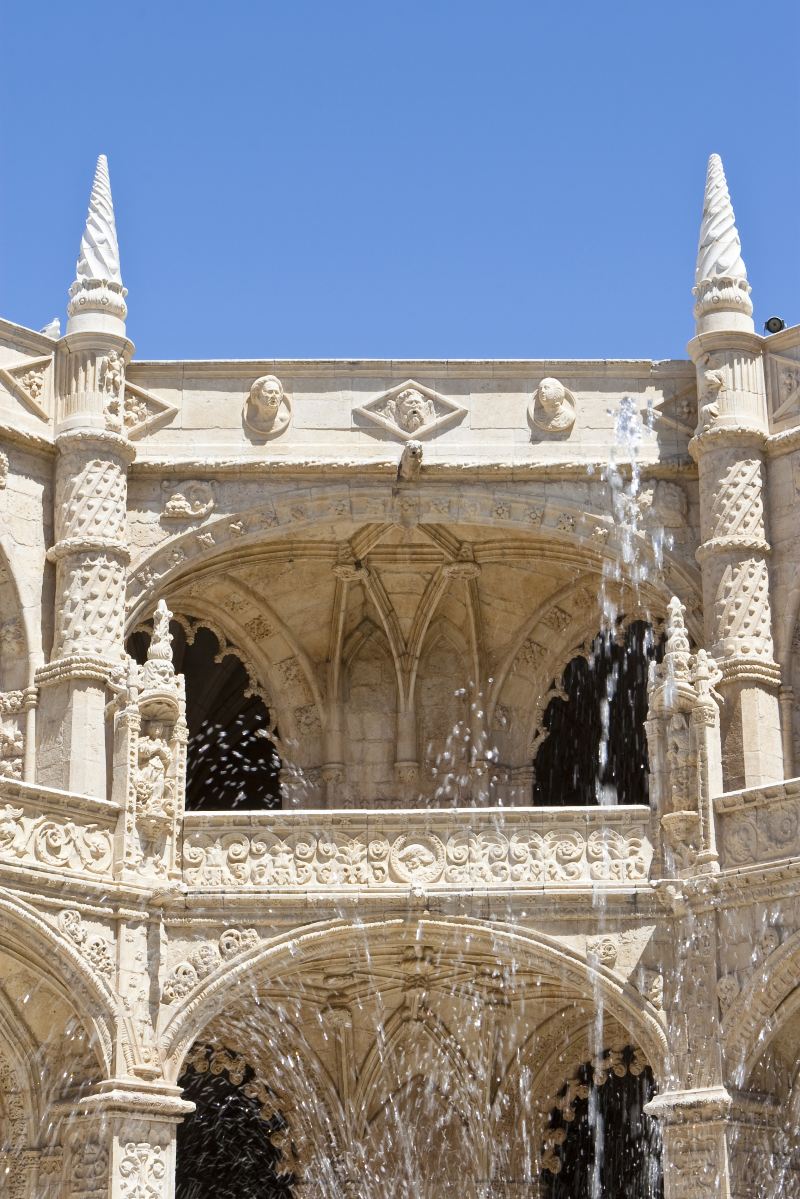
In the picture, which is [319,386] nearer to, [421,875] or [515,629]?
[515,629]

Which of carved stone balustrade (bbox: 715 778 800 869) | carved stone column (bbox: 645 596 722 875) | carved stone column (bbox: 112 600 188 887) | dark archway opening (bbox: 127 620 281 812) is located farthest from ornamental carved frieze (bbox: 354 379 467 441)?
carved stone balustrade (bbox: 715 778 800 869)

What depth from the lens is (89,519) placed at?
77.8ft

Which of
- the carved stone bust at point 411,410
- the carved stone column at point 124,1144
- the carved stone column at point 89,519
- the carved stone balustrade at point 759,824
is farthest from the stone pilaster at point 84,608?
the carved stone balustrade at point 759,824

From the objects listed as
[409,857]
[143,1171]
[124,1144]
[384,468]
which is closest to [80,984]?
[124,1144]

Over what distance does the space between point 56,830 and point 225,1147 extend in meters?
6.98

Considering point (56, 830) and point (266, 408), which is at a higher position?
point (266, 408)

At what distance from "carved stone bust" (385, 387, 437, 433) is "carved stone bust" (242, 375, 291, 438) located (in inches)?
42.6

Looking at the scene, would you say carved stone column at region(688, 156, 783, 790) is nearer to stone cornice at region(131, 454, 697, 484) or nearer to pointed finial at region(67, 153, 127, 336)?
stone cornice at region(131, 454, 697, 484)

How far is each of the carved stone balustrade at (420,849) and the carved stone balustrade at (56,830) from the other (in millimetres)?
790

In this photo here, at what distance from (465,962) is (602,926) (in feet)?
7.03

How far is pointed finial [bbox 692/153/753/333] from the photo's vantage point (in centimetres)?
2428

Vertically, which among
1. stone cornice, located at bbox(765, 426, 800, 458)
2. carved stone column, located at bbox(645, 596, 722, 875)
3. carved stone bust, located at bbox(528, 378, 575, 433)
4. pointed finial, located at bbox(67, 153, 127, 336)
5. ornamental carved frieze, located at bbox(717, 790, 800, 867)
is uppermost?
pointed finial, located at bbox(67, 153, 127, 336)

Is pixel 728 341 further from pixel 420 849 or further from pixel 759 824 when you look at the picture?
pixel 420 849

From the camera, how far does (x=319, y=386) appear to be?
81.6 ft
